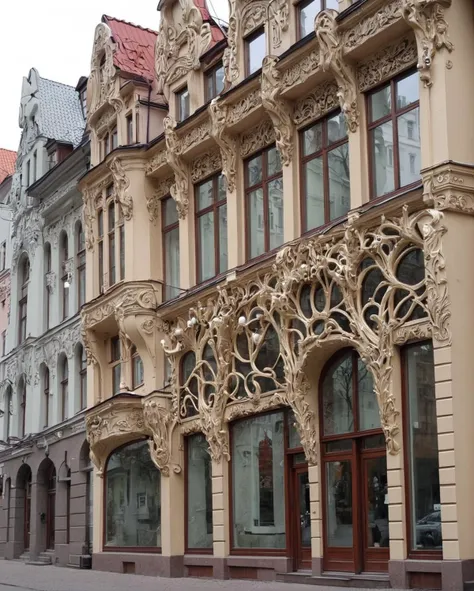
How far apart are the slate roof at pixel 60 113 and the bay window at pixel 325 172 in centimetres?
1916

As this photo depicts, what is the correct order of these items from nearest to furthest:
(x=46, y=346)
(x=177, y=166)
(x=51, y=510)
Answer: (x=177, y=166) → (x=51, y=510) → (x=46, y=346)

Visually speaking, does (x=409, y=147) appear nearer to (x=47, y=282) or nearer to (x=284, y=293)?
(x=284, y=293)

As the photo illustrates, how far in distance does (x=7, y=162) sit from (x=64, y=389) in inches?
927

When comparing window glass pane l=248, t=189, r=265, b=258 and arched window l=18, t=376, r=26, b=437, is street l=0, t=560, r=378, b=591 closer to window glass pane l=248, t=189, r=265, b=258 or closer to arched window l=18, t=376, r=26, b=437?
window glass pane l=248, t=189, r=265, b=258

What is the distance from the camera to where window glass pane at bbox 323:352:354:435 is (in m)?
22.9

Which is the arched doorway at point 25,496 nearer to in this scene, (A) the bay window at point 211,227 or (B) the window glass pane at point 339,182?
(A) the bay window at point 211,227

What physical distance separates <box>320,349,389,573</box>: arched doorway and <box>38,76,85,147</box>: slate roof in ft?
72.4

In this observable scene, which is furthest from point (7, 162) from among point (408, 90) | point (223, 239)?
point (408, 90)

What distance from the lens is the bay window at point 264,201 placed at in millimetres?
25625

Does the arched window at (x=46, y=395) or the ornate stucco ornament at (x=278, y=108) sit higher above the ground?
the ornate stucco ornament at (x=278, y=108)

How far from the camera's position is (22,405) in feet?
141

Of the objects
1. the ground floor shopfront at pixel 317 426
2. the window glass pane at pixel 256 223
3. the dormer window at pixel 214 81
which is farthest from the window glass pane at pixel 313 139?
the dormer window at pixel 214 81

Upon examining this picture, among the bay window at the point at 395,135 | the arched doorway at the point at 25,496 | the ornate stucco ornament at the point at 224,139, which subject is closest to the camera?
the bay window at the point at 395,135

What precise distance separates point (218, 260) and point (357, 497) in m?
8.21
